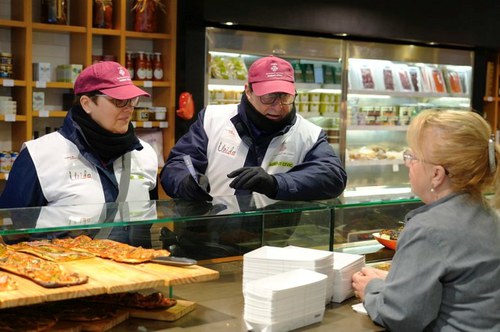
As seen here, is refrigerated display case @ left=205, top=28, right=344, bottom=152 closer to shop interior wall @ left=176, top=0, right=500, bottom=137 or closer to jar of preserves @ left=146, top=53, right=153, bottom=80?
shop interior wall @ left=176, top=0, right=500, bottom=137

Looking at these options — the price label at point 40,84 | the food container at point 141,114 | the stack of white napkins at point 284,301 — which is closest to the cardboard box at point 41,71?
the price label at point 40,84

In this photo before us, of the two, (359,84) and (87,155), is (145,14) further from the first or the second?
(87,155)

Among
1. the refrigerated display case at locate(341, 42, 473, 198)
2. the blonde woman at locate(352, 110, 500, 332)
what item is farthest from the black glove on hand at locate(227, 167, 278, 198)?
the refrigerated display case at locate(341, 42, 473, 198)

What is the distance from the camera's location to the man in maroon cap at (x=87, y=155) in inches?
117

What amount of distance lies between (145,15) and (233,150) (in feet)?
9.56

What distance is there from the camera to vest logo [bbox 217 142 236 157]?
3479 millimetres

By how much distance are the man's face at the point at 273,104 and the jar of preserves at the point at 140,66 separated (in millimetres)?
2762

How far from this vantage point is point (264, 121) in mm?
3418

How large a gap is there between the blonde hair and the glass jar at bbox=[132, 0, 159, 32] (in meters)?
4.28

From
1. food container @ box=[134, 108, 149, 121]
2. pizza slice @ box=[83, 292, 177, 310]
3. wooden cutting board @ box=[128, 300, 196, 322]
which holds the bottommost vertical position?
wooden cutting board @ box=[128, 300, 196, 322]

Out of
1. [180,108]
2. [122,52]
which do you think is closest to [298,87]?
[180,108]

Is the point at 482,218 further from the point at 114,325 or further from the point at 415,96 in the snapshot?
the point at 415,96

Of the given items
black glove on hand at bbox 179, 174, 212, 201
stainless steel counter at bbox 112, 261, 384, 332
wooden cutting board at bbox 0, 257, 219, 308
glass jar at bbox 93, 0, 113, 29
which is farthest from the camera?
glass jar at bbox 93, 0, 113, 29

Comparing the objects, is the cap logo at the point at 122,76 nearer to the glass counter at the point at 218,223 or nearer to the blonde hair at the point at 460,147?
the glass counter at the point at 218,223
